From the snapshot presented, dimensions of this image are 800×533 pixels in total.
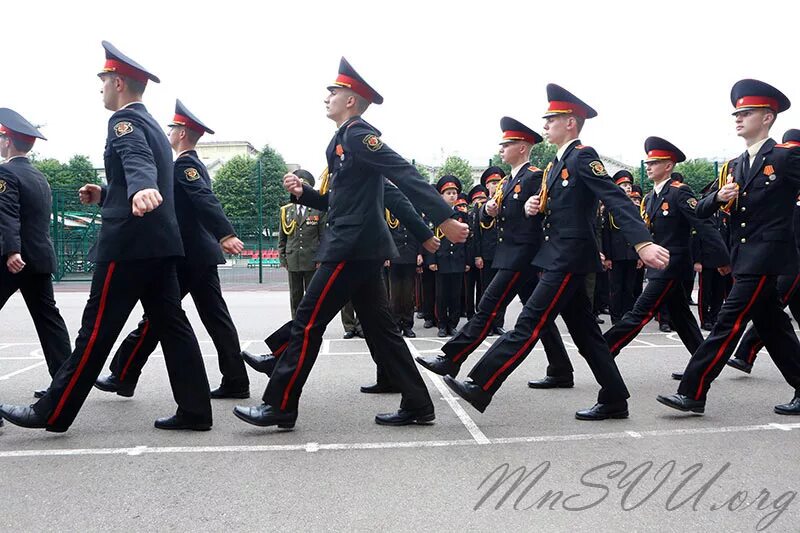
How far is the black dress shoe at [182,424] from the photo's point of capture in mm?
4262

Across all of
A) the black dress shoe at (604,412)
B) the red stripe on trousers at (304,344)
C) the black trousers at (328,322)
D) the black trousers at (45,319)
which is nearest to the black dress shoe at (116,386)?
the black trousers at (45,319)

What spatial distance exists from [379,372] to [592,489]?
2.42 m

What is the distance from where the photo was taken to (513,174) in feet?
21.2

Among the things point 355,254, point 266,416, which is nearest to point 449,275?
point 355,254

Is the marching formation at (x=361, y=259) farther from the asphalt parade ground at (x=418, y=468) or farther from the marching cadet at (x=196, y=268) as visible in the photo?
the asphalt parade ground at (x=418, y=468)

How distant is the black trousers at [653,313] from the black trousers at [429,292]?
445 centimetres

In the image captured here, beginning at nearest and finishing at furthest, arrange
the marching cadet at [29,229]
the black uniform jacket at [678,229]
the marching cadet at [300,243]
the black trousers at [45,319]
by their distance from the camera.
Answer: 1. the marching cadet at [29,229]
2. the black trousers at [45,319]
3. the black uniform jacket at [678,229]
4. the marching cadet at [300,243]

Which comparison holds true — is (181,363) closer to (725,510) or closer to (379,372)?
(379,372)

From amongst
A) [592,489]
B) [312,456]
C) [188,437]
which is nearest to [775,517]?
[592,489]

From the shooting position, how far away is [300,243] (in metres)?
8.66

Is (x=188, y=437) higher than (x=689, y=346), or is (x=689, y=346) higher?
(x=689, y=346)

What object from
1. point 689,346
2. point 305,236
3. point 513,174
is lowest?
point 689,346

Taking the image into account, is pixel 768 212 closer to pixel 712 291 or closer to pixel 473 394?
pixel 473 394

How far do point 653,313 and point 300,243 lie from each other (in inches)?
176
